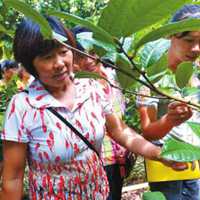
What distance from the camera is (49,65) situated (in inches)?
57.2

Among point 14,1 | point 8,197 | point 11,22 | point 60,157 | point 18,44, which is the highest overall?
point 11,22

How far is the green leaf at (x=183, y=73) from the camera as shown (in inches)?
34.9

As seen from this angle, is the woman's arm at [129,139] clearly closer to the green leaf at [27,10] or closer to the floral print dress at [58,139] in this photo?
the floral print dress at [58,139]

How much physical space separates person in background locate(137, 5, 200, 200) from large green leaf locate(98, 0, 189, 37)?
0.62 meters

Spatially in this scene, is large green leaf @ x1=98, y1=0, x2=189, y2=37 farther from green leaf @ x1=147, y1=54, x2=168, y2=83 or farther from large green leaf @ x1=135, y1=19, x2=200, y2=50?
green leaf @ x1=147, y1=54, x2=168, y2=83

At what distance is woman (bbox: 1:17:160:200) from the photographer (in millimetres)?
1456

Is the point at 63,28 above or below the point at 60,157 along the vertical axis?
above

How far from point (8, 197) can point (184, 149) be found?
1064 millimetres

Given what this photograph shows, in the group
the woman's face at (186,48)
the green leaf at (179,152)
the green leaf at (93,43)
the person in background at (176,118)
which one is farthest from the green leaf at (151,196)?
the woman's face at (186,48)

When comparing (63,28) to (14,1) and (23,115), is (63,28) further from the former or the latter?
(14,1)

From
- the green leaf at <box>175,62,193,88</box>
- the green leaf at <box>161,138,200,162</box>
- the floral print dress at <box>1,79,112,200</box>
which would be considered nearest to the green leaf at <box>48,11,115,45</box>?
the green leaf at <box>161,138,200,162</box>

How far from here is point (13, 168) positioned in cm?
156

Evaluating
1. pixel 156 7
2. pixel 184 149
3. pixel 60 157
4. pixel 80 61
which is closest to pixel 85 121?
pixel 60 157

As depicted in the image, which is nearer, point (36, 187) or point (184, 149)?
point (184, 149)
